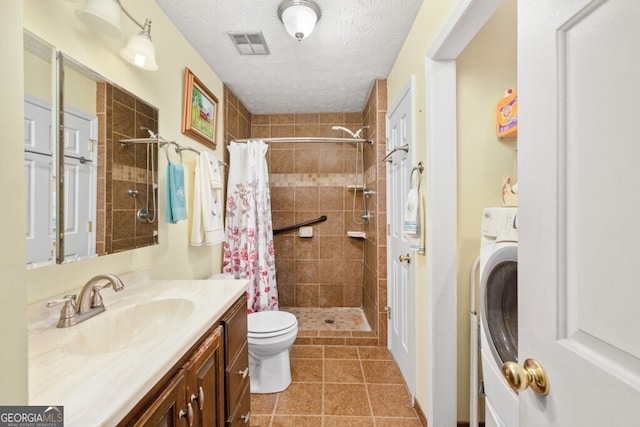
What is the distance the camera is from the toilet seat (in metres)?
1.73

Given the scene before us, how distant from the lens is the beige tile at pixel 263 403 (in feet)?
5.39

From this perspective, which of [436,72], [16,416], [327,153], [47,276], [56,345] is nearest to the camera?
[16,416]

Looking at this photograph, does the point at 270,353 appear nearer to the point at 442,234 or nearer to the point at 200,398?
the point at 200,398

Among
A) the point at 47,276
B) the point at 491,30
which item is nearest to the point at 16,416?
the point at 47,276

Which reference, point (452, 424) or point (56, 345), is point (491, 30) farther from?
point (56, 345)

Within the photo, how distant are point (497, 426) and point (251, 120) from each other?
3.17 meters

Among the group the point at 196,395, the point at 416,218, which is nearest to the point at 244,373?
the point at 196,395

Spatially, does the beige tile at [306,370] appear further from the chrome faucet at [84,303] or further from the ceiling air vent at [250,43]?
the ceiling air vent at [250,43]

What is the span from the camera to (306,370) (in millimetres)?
2025

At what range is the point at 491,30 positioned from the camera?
4.65 ft

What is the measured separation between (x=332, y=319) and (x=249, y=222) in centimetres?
130

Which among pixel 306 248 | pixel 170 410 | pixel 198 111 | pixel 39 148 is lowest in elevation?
pixel 170 410

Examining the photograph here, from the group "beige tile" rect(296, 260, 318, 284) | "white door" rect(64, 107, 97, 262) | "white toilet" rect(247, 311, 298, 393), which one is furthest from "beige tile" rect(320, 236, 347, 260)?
"white door" rect(64, 107, 97, 262)

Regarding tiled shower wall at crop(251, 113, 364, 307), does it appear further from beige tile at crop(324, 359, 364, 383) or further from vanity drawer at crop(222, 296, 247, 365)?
vanity drawer at crop(222, 296, 247, 365)
